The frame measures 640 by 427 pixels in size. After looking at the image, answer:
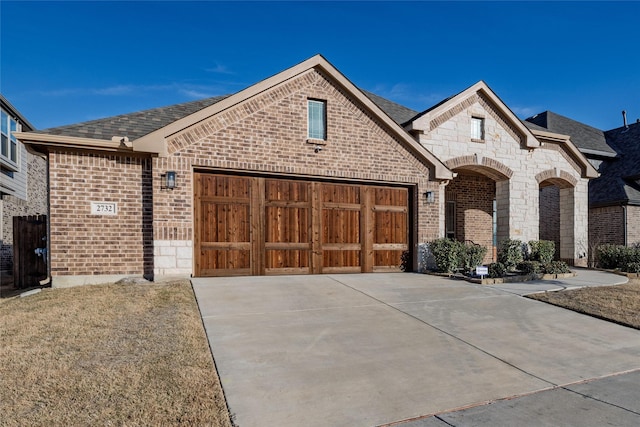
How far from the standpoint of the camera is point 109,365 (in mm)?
4000

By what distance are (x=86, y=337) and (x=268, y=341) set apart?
2.34 m

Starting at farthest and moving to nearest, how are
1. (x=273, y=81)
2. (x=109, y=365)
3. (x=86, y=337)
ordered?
(x=273, y=81) → (x=86, y=337) → (x=109, y=365)

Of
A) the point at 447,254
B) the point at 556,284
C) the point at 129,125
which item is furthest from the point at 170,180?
the point at 556,284

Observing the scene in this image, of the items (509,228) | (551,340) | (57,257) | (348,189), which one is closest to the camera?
(551,340)

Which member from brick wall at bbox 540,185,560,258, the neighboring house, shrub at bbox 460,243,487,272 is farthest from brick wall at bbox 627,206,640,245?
the neighboring house

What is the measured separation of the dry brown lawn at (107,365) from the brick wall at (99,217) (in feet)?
6.34

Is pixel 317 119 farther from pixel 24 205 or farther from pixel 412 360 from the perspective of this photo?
pixel 24 205

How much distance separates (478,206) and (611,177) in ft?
29.5

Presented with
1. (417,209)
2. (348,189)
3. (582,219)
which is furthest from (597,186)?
(348,189)

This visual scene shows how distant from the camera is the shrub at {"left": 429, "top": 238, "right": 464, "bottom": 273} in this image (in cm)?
1094

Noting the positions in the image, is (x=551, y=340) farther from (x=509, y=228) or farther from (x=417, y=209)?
(x=509, y=228)

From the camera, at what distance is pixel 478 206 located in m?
16.2

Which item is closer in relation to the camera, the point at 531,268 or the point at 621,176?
the point at 531,268

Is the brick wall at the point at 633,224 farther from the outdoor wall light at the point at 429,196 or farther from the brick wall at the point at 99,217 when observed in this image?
the brick wall at the point at 99,217
